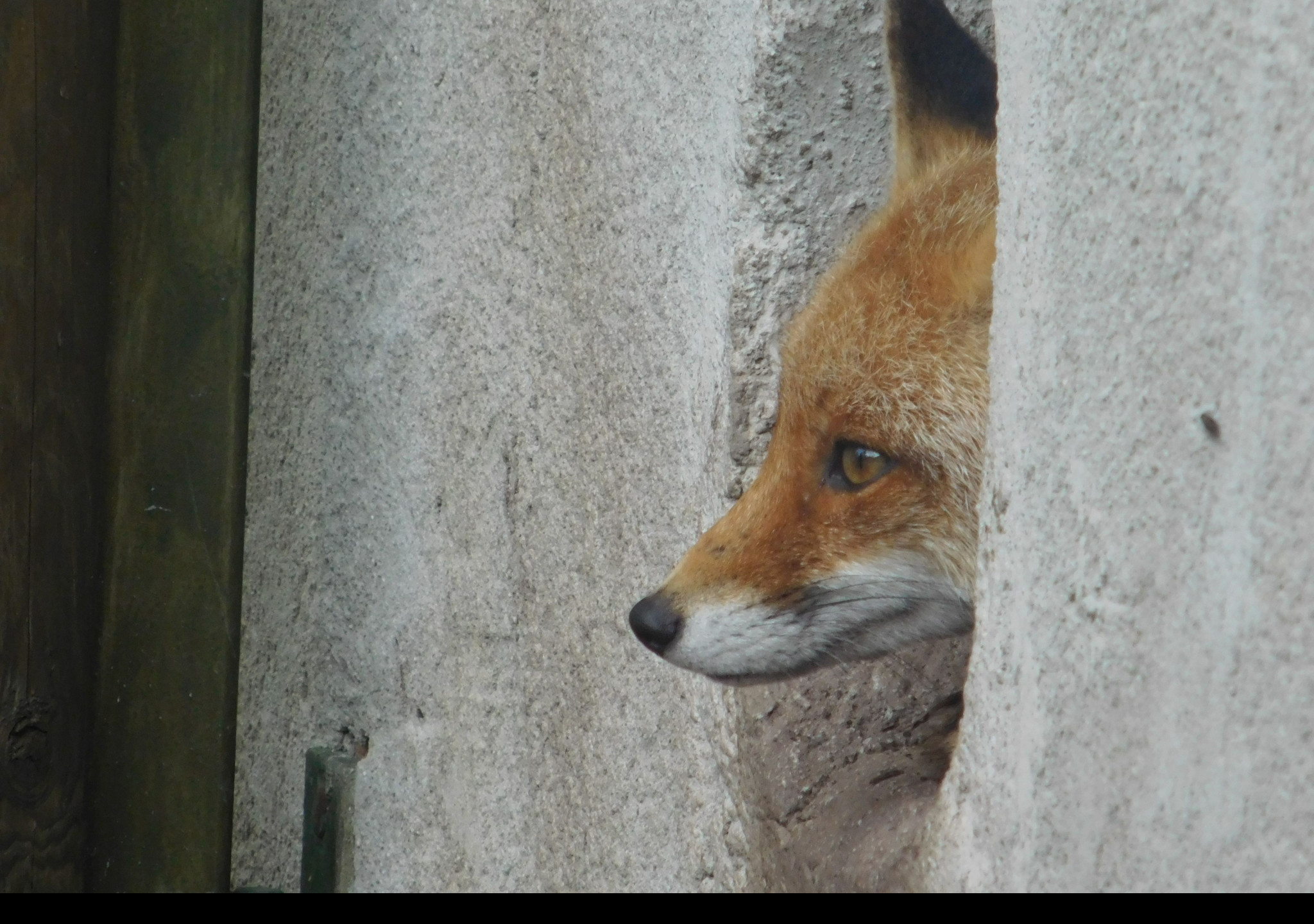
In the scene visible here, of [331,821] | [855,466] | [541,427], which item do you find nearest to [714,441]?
[855,466]

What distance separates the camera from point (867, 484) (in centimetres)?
189

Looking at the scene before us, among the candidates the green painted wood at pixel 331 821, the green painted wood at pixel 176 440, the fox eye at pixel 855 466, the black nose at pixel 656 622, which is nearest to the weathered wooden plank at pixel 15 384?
the green painted wood at pixel 176 440

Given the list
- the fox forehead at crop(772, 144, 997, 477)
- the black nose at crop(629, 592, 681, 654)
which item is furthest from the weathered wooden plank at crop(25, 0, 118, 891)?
the fox forehead at crop(772, 144, 997, 477)

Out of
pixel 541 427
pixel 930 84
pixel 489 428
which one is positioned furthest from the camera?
pixel 489 428

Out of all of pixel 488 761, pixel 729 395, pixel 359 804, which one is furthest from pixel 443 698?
pixel 729 395

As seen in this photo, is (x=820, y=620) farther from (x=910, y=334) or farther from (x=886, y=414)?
(x=910, y=334)

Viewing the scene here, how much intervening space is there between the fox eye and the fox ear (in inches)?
21.3

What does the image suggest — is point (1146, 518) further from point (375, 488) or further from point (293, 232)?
point (293, 232)

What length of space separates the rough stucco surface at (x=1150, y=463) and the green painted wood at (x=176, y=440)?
8.90ft

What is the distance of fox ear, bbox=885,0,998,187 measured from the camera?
2.03 m

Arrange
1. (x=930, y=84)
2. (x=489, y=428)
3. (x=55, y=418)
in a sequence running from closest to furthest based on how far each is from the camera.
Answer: (x=930, y=84), (x=489, y=428), (x=55, y=418)

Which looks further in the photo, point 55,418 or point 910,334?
point 55,418

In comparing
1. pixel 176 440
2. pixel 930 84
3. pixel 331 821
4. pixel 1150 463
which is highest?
pixel 930 84

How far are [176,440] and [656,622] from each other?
215 centimetres
